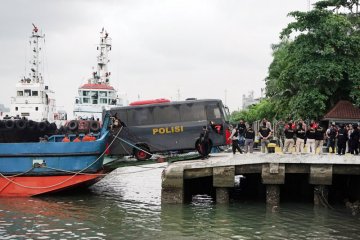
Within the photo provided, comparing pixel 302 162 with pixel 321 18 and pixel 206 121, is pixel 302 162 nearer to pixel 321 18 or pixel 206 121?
pixel 206 121

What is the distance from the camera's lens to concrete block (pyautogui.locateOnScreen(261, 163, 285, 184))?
18.1m

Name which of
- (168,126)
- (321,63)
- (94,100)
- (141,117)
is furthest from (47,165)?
(94,100)

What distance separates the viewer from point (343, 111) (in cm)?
3148

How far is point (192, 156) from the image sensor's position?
864 inches

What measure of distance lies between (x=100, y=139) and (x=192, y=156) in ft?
13.2

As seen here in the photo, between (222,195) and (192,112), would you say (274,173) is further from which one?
(192,112)

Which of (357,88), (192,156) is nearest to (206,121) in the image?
(192,156)

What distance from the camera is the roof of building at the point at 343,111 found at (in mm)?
30906

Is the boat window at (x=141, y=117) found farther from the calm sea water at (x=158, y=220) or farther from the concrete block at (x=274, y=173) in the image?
the concrete block at (x=274, y=173)

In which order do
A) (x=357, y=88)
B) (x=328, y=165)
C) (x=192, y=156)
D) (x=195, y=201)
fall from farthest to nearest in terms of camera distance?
1. (x=357, y=88)
2. (x=192, y=156)
3. (x=195, y=201)
4. (x=328, y=165)

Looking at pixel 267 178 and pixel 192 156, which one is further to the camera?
pixel 192 156

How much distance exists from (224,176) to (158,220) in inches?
131

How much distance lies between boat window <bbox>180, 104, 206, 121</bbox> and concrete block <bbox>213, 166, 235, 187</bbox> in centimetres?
362

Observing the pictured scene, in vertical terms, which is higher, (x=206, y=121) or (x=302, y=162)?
(x=206, y=121)
